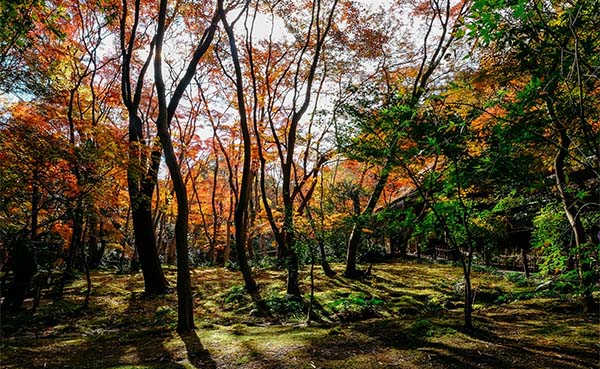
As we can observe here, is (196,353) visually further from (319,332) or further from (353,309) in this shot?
(353,309)

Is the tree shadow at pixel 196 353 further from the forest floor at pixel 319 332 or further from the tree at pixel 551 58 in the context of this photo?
the tree at pixel 551 58

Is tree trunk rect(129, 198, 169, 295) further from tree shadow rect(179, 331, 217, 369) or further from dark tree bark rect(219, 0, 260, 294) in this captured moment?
tree shadow rect(179, 331, 217, 369)

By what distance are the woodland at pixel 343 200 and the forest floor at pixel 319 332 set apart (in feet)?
0.17

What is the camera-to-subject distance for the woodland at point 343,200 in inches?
129

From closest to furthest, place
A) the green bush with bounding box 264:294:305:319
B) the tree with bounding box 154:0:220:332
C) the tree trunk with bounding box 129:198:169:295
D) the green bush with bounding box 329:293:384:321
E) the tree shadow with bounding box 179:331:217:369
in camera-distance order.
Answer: the tree shadow with bounding box 179:331:217:369 → the tree with bounding box 154:0:220:332 → the green bush with bounding box 329:293:384:321 → the green bush with bounding box 264:294:305:319 → the tree trunk with bounding box 129:198:169:295

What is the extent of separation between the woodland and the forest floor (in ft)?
0.17

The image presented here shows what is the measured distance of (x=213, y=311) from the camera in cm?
911

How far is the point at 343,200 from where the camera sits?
1238 centimetres

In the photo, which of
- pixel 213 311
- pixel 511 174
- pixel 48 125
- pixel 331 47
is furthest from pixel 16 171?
pixel 331 47

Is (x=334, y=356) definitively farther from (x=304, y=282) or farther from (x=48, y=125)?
(x=48, y=125)

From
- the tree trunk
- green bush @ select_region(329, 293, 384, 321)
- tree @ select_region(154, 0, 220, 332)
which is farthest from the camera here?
the tree trunk

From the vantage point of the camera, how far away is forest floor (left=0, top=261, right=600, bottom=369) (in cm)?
384

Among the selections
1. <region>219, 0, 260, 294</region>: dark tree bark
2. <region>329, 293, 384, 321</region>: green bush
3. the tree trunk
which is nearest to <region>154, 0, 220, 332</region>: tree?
<region>219, 0, 260, 294</region>: dark tree bark

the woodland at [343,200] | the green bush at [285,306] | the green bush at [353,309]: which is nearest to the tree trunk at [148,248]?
the woodland at [343,200]
